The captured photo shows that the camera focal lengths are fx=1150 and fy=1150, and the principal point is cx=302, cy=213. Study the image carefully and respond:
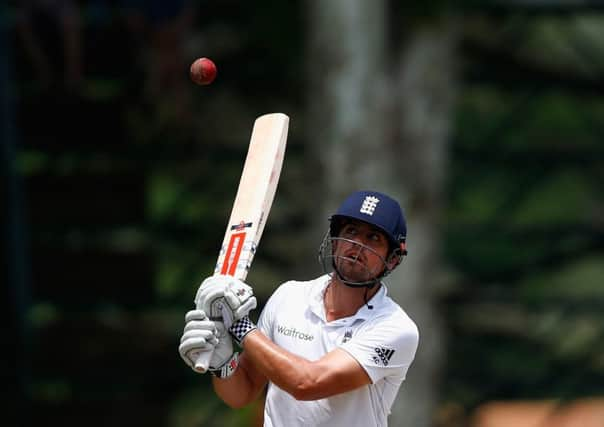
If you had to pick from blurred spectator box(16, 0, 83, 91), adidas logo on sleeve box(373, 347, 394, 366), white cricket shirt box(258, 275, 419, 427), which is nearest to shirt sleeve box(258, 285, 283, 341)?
white cricket shirt box(258, 275, 419, 427)

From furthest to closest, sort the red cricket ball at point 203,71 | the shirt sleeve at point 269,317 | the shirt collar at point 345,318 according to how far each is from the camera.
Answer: the red cricket ball at point 203,71, the shirt sleeve at point 269,317, the shirt collar at point 345,318

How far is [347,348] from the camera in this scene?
3.25 meters

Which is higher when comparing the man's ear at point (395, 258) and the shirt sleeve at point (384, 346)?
the man's ear at point (395, 258)

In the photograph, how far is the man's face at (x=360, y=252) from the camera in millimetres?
3324

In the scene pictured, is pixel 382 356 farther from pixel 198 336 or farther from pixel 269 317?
pixel 198 336

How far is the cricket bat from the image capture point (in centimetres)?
351

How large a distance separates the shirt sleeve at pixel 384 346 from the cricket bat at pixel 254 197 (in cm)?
42

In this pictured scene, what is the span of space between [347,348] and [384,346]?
0.11 metres

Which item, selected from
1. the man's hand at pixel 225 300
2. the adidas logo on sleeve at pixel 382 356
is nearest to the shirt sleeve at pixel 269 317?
the man's hand at pixel 225 300

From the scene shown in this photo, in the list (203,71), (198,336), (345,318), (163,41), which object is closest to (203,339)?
(198,336)

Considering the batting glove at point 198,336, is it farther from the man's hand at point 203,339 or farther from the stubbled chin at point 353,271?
the stubbled chin at point 353,271

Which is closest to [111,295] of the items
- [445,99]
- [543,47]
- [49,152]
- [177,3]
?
[49,152]

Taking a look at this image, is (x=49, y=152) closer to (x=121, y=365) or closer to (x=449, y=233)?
(x=121, y=365)

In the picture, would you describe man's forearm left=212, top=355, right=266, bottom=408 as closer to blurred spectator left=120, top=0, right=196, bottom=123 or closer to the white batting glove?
the white batting glove
